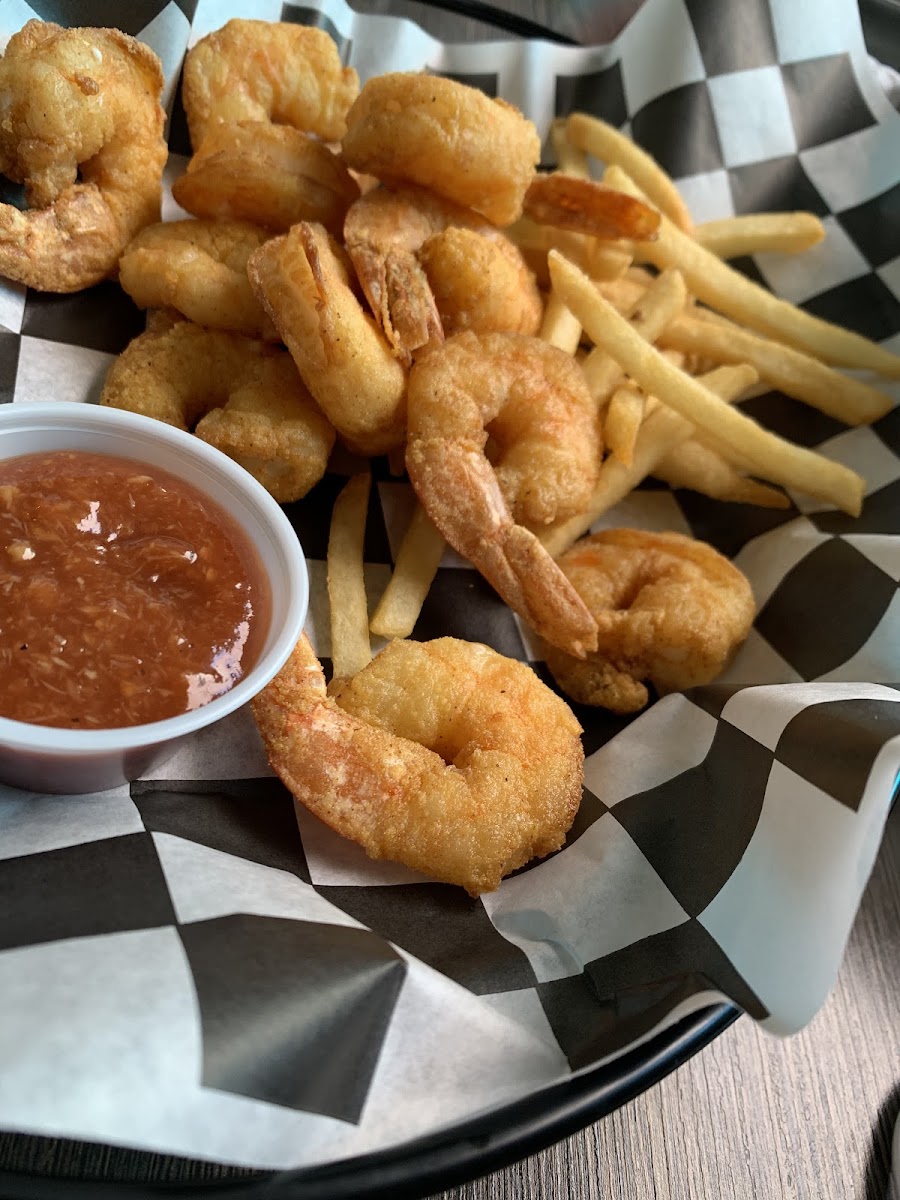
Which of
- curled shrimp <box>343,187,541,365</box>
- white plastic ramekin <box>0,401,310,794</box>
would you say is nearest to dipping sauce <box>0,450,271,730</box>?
white plastic ramekin <box>0,401,310,794</box>

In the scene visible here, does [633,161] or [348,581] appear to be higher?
[633,161]

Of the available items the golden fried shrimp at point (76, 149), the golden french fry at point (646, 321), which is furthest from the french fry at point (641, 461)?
A: the golden fried shrimp at point (76, 149)

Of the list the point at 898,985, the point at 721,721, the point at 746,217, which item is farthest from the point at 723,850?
the point at 746,217

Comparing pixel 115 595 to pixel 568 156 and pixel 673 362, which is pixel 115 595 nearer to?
pixel 673 362

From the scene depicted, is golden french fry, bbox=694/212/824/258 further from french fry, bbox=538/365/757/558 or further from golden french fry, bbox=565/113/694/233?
french fry, bbox=538/365/757/558

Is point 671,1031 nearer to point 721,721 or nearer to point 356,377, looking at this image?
point 721,721

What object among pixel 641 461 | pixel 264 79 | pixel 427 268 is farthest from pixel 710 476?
pixel 264 79

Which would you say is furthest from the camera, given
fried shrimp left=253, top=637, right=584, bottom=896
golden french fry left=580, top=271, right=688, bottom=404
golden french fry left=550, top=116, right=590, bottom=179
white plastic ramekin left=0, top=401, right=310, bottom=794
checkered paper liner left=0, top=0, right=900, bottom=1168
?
golden french fry left=550, top=116, right=590, bottom=179
